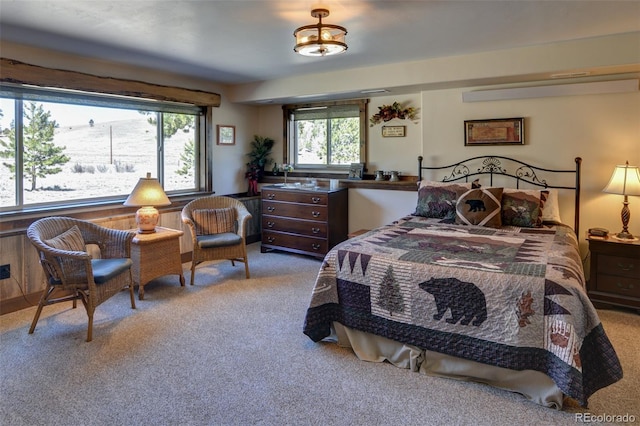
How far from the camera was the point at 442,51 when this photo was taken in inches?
156

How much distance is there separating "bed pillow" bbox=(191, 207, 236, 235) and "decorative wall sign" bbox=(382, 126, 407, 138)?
2156 millimetres

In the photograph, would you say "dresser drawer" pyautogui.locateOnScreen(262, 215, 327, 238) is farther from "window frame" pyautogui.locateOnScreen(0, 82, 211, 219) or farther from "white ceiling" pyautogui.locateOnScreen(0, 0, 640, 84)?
"white ceiling" pyautogui.locateOnScreen(0, 0, 640, 84)

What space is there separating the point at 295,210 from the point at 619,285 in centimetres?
346

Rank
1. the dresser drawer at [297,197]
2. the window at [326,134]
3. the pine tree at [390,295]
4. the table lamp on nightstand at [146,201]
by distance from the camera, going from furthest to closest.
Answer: the window at [326,134] → the dresser drawer at [297,197] → the table lamp on nightstand at [146,201] → the pine tree at [390,295]

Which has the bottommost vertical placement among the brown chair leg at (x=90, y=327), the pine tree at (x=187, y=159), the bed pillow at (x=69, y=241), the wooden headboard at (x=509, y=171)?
the brown chair leg at (x=90, y=327)

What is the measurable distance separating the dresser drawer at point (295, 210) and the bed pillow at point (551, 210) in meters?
2.39

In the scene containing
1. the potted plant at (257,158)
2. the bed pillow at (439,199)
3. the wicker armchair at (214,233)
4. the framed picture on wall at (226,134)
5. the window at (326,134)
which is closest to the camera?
the bed pillow at (439,199)

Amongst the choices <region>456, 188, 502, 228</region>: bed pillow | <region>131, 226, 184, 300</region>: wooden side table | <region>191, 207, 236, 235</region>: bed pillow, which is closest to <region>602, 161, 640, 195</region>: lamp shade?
<region>456, 188, 502, 228</region>: bed pillow

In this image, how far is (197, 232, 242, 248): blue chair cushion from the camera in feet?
13.9

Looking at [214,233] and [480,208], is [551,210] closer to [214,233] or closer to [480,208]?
[480,208]

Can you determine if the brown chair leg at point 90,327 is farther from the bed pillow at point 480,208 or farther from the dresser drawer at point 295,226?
the bed pillow at point 480,208

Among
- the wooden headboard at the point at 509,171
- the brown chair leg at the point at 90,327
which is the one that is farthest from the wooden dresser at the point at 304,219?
the brown chair leg at the point at 90,327

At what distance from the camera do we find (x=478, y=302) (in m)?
2.32

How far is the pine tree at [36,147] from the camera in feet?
12.2
